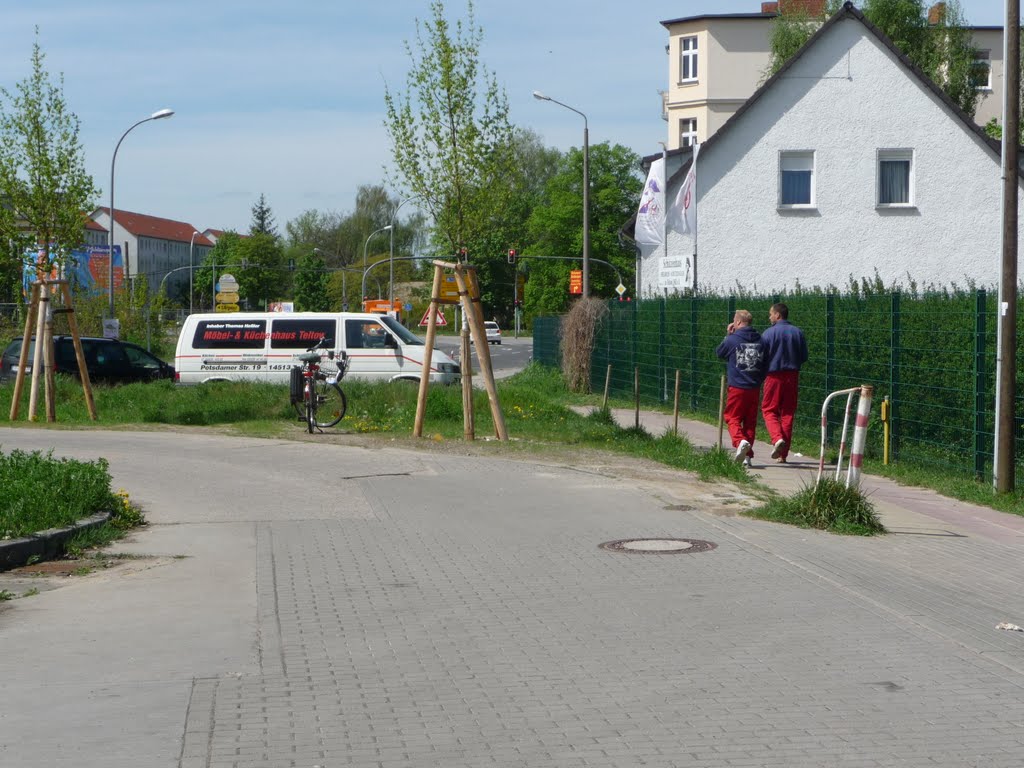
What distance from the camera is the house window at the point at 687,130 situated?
214ft

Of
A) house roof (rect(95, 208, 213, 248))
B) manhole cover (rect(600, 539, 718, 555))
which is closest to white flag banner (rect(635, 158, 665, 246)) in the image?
manhole cover (rect(600, 539, 718, 555))

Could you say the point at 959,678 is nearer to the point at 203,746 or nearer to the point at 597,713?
the point at 597,713

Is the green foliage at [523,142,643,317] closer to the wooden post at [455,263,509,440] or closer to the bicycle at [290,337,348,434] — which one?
the bicycle at [290,337,348,434]

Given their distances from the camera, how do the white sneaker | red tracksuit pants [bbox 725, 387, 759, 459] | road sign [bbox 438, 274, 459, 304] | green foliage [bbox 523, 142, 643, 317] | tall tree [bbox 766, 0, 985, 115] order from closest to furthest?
1. the white sneaker
2. red tracksuit pants [bbox 725, 387, 759, 459]
3. road sign [bbox 438, 274, 459, 304]
4. tall tree [bbox 766, 0, 985, 115]
5. green foliage [bbox 523, 142, 643, 317]

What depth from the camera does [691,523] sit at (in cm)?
1066

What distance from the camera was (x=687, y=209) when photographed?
2747 centimetres

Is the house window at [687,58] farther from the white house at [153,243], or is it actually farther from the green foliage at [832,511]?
the white house at [153,243]

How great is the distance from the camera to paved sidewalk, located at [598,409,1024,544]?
10.4 meters

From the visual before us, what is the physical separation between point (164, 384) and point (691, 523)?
617 inches

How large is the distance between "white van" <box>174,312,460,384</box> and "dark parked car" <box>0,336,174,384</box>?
197cm

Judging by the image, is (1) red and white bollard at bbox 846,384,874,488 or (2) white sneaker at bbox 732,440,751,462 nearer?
(1) red and white bollard at bbox 846,384,874,488

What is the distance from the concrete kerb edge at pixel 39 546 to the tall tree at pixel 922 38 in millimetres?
42326

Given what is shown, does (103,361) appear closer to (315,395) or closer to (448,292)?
(315,395)

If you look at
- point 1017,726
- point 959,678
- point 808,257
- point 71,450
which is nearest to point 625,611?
point 959,678
